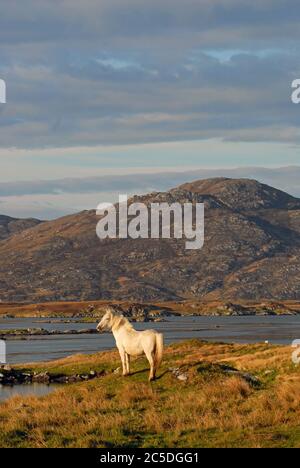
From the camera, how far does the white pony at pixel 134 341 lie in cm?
3127

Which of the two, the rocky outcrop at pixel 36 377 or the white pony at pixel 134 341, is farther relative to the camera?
the rocky outcrop at pixel 36 377

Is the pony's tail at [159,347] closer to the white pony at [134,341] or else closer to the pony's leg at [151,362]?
the white pony at [134,341]

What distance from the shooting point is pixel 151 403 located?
89.9ft

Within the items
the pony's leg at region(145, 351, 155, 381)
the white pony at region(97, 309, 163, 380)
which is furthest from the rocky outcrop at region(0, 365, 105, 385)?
the pony's leg at region(145, 351, 155, 381)

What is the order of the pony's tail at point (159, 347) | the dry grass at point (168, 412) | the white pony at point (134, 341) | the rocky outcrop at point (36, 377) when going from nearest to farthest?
the dry grass at point (168, 412), the pony's tail at point (159, 347), the white pony at point (134, 341), the rocky outcrop at point (36, 377)

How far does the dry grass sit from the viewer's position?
67.6 ft

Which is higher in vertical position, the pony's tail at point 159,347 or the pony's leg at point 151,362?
the pony's tail at point 159,347

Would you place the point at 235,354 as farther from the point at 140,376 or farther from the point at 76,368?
the point at 140,376

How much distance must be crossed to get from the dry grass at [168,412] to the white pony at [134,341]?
0.89 m

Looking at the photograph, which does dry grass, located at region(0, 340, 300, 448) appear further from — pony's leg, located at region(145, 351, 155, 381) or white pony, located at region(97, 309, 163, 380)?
white pony, located at region(97, 309, 163, 380)

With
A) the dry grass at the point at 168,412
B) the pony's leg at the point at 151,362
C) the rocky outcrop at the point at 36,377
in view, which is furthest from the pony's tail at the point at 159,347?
the rocky outcrop at the point at 36,377

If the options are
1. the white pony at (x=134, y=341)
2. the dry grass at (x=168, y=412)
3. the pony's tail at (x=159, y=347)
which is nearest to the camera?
the dry grass at (x=168, y=412)
